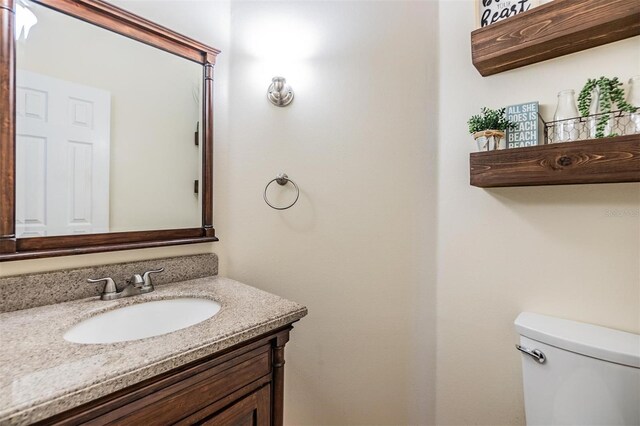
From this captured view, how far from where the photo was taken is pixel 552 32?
973mm

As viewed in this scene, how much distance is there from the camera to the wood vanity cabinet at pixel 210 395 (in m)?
0.57

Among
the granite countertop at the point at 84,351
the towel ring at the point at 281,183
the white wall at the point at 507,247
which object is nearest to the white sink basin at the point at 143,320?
the granite countertop at the point at 84,351

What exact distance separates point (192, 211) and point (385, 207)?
2.75 ft

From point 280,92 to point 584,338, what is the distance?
4.57ft

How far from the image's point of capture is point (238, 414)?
780 millimetres

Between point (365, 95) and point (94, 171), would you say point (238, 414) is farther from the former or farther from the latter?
point (365, 95)

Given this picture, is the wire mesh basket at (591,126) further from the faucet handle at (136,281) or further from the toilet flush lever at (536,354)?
the faucet handle at (136,281)

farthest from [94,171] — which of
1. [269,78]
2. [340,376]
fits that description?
[340,376]

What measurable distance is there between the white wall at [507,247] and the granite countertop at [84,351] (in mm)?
784

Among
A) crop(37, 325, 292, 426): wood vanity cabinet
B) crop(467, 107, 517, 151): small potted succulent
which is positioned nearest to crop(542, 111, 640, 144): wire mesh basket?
crop(467, 107, 517, 151): small potted succulent

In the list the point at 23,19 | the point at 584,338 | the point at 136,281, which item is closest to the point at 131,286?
the point at 136,281

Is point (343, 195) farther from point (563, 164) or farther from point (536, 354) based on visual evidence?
point (536, 354)

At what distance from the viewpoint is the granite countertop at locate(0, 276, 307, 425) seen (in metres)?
0.49

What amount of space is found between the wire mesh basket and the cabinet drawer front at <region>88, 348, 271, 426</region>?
1.18 metres
